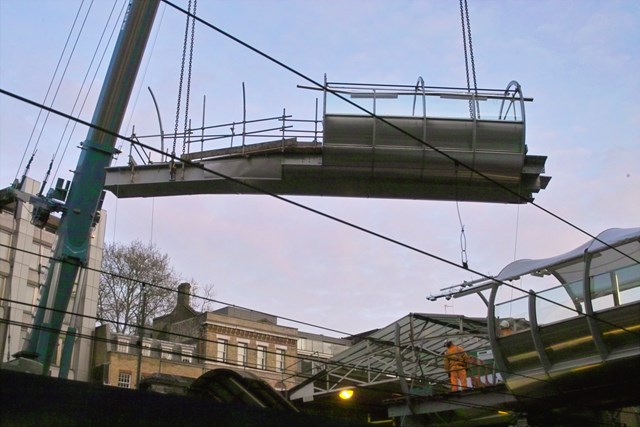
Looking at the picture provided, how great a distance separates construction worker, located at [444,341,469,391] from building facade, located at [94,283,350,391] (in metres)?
21.8

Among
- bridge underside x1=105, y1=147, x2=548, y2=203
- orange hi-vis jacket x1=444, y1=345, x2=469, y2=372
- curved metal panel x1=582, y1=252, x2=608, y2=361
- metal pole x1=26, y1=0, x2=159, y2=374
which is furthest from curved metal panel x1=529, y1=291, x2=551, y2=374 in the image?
metal pole x1=26, y1=0, x2=159, y2=374

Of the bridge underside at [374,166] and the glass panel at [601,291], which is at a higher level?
the bridge underside at [374,166]

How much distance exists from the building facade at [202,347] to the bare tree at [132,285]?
140cm

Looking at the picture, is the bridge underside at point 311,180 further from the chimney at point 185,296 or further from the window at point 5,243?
the chimney at point 185,296

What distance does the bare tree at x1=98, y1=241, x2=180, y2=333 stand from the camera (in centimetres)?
5203

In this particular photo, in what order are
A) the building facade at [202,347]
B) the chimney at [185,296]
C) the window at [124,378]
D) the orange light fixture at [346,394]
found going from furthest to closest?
1. the chimney at [185,296]
2. the building facade at [202,347]
3. the window at [124,378]
4. the orange light fixture at [346,394]

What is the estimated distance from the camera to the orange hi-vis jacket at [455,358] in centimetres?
2210

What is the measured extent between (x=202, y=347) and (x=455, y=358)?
32.2m

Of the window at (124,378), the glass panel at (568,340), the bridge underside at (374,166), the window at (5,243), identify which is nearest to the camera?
the bridge underside at (374,166)

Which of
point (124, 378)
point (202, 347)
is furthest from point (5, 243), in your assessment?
point (202, 347)

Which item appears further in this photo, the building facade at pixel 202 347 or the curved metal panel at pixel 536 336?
the building facade at pixel 202 347

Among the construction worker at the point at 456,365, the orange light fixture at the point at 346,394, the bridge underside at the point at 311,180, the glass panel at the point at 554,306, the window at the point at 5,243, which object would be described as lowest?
the orange light fixture at the point at 346,394

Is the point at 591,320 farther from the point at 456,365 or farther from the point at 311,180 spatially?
the point at 311,180

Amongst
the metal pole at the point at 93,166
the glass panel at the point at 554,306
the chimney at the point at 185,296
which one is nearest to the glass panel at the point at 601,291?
the glass panel at the point at 554,306
